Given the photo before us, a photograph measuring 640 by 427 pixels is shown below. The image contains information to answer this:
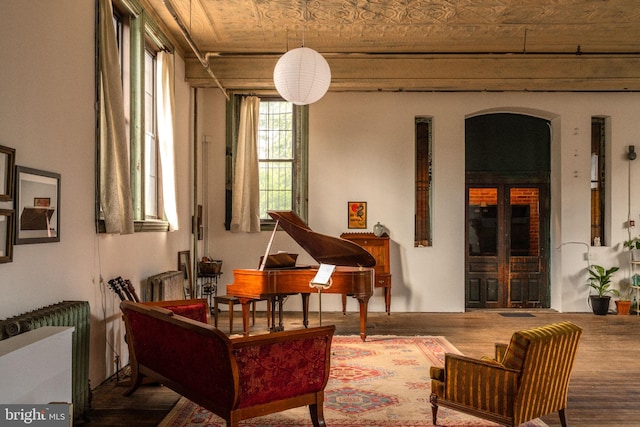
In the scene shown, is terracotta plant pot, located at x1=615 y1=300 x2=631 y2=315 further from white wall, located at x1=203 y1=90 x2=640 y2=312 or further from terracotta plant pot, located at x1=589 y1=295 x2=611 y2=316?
white wall, located at x1=203 y1=90 x2=640 y2=312

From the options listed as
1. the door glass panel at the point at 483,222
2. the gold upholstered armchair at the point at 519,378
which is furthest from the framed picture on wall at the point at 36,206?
the door glass panel at the point at 483,222

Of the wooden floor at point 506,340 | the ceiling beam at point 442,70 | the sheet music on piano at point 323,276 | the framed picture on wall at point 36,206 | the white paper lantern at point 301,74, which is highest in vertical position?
the ceiling beam at point 442,70

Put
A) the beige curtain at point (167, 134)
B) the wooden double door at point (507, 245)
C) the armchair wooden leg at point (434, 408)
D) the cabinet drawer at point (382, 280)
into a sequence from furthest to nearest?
the wooden double door at point (507, 245) < the cabinet drawer at point (382, 280) < the beige curtain at point (167, 134) < the armchair wooden leg at point (434, 408)

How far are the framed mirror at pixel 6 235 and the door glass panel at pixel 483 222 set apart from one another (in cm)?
801

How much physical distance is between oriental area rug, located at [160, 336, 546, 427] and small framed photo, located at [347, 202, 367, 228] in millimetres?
2888

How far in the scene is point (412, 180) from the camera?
9320mm

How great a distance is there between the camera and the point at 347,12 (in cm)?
692

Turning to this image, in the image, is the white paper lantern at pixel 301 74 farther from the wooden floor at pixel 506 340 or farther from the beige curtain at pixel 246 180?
the beige curtain at pixel 246 180

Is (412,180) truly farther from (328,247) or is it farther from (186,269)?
(328,247)

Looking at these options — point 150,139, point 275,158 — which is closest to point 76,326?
point 150,139

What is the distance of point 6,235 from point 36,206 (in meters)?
0.46

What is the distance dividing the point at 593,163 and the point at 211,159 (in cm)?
Answer: 667

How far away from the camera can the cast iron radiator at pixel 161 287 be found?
6094 millimetres

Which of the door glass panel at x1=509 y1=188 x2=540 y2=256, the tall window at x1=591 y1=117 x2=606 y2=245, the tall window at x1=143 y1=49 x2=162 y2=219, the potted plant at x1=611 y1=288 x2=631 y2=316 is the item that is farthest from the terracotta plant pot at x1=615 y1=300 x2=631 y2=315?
the tall window at x1=143 y1=49 x2=162 y2=219
